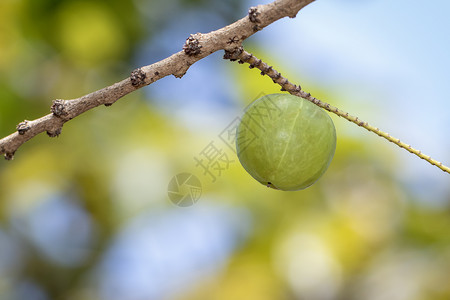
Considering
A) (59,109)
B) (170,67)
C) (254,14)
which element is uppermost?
(59,109)

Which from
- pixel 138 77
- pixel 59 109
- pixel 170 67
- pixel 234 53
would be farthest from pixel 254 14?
pixel 59 109

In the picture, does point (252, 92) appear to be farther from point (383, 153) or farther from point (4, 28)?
point (4, 28)

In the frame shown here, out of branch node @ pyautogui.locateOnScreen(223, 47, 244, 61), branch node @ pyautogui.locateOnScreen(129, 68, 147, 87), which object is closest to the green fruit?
branch node @ pyautogui.locateOnScreen(223, 47, 244, 61)

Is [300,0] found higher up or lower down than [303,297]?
lower down

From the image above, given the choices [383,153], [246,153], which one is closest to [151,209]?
[383,153]

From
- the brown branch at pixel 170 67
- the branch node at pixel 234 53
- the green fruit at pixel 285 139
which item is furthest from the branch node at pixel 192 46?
the green fruit at pixel 285 139

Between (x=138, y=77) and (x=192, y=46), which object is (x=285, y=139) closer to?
(x=192, y=46)

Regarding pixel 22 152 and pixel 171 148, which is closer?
pixel 171 148
